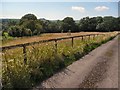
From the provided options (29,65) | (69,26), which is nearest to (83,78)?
(29,65)

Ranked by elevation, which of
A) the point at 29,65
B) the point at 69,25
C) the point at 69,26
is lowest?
the point at 69,26

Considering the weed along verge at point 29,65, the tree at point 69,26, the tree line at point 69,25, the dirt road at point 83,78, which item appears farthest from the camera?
the tree at point 69,26

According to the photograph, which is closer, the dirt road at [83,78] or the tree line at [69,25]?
the dirt road at [83,78]

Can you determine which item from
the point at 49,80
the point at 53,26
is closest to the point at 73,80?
the point at 49,80

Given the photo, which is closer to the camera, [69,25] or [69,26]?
[69,26]

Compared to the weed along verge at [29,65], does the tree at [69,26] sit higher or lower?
lower

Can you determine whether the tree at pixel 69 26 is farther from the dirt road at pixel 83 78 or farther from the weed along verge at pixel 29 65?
the dirt road at pixel 83 78

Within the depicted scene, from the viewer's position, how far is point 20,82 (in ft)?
26.9

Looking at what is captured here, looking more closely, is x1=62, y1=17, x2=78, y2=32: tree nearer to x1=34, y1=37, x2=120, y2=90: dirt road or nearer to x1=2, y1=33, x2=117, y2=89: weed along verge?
x1=2, y1=33, x2=117, y2=89: weed along verge

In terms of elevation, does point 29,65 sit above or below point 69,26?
above

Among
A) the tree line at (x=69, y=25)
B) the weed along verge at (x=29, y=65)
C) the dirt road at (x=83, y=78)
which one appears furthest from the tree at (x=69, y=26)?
the dirt road at (x=83, y=78)

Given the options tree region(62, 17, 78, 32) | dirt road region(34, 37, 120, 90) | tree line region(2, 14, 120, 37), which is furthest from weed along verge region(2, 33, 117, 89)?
tree region(62, 17, 78, 32)

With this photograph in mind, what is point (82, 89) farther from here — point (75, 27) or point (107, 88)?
point (75, 27)

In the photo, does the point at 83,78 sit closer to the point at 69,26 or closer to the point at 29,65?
the point at 29,65
